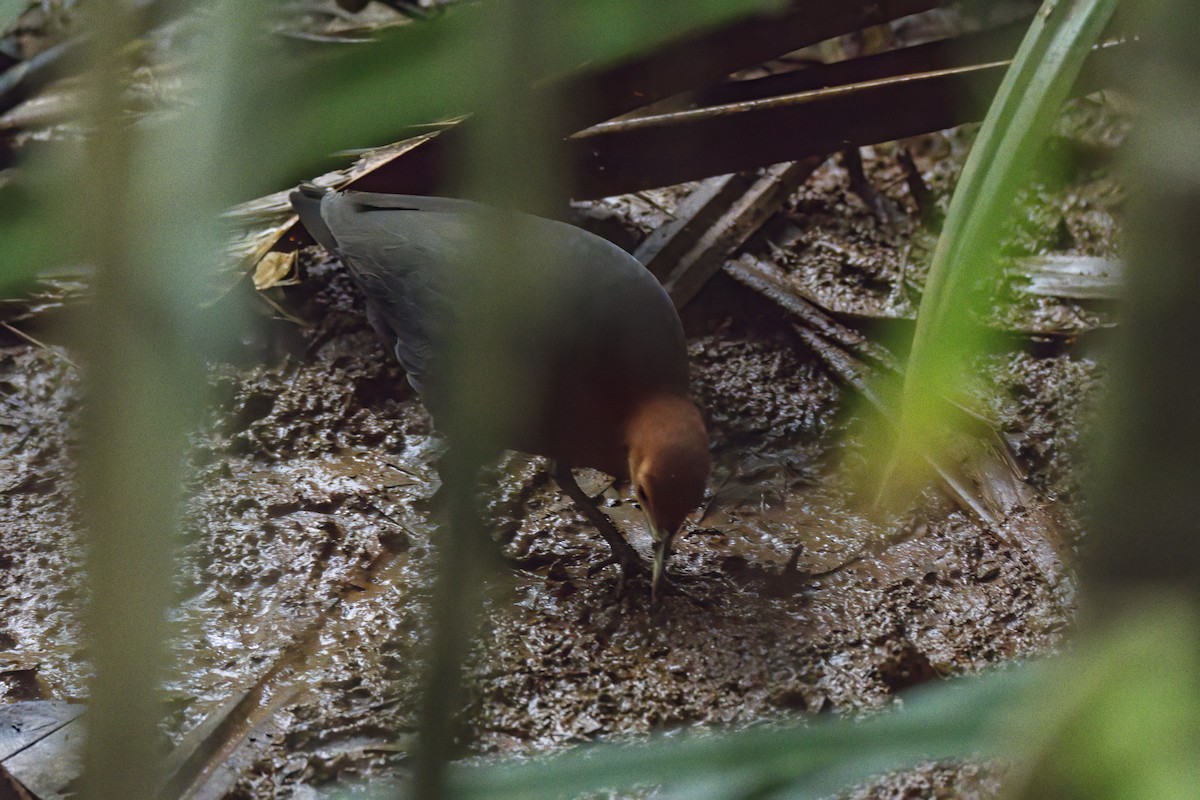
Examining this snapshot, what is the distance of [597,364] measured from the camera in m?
1.66

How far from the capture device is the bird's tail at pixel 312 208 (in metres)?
2.13

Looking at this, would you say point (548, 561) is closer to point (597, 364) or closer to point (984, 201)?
point (597, 364)

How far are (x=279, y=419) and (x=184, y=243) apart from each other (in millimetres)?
1796

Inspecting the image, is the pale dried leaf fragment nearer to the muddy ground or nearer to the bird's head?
the muddy ground

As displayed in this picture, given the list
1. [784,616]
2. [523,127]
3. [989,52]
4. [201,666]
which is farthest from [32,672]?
[989,52]

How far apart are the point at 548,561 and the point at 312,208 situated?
34.3 inches

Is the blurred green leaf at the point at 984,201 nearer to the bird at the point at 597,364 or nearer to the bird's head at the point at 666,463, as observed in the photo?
the bird at the point at 597,364

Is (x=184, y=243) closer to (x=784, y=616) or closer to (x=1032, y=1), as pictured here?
(x=784, y=616)

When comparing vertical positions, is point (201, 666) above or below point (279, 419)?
below

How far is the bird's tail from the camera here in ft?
6.98

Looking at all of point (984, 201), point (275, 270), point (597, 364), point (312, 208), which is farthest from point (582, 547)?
point (984, 201)

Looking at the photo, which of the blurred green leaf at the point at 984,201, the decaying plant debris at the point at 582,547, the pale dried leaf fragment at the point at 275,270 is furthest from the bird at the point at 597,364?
the blurred green leaf at the point at 984,201

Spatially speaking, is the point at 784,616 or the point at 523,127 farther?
the point at 784,616

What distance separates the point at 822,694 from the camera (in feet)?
4.91
